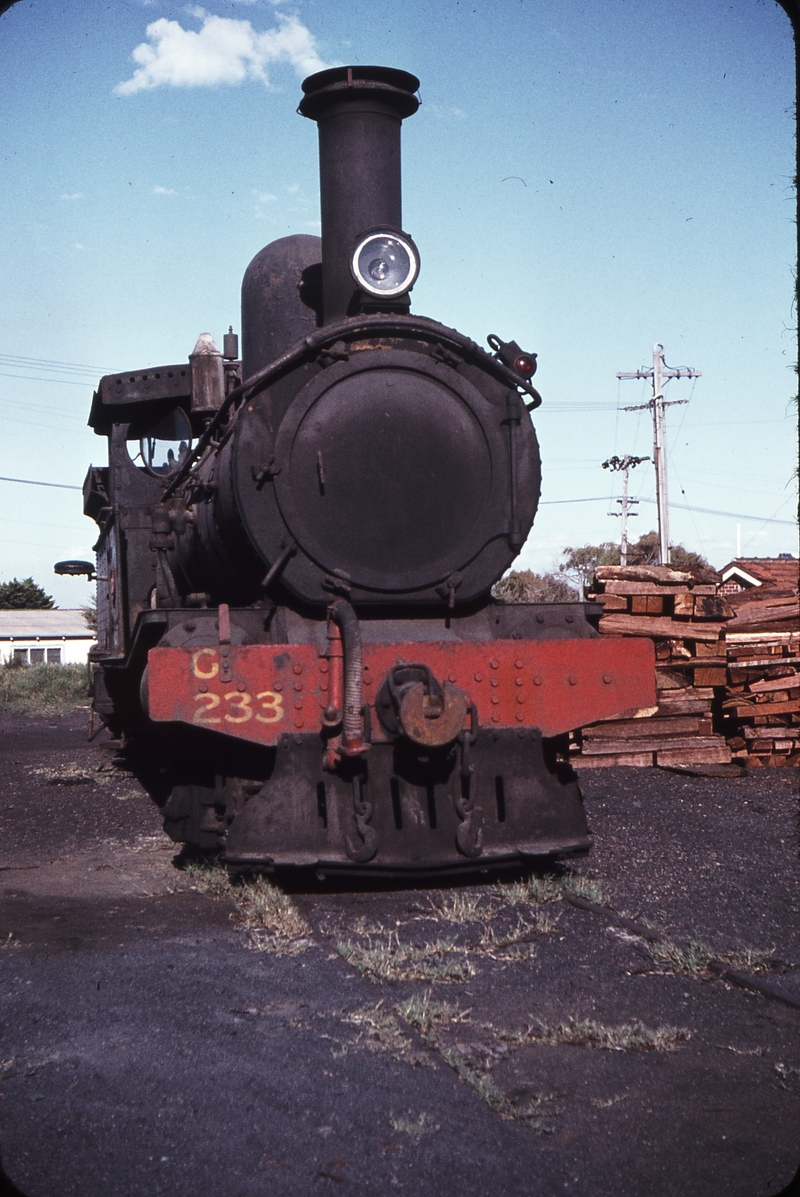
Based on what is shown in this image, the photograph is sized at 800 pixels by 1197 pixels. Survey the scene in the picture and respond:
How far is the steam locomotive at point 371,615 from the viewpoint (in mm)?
4711

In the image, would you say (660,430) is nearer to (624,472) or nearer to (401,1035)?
(624,472)

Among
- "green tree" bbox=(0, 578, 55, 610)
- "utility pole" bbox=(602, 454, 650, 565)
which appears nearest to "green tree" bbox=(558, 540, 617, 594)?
"utility pole" bbox=(602, 454, 650, 565)

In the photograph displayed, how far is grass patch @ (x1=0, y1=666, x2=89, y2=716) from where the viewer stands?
861 inches

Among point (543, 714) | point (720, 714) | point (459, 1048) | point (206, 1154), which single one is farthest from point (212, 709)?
point (720, 714)

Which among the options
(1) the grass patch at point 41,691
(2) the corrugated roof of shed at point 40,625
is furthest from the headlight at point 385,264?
Answer: (2) the corrugated roof of shed at point 40,625

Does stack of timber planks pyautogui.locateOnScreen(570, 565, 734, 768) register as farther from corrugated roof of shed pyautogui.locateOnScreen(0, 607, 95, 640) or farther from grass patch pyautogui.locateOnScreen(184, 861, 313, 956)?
corrugated roof of shed pyautogui.locateOnScreen(0, 607, 95, 640)

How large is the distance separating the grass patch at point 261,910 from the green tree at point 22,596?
62620 millimetres

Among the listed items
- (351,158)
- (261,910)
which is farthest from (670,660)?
(261,910)

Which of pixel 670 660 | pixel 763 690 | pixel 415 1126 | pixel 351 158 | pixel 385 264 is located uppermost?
pixel 351 158

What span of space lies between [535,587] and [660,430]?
6647 mm

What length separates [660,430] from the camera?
3509 centimetres

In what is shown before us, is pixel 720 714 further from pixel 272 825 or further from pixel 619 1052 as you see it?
pixel 619 1052

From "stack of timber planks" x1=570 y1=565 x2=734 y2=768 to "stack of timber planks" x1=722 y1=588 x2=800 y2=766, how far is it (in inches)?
6.5

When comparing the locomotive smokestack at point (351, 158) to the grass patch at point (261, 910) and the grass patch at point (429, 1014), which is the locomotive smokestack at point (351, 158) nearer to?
the grass patch at point (261, 910)
